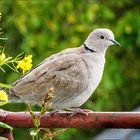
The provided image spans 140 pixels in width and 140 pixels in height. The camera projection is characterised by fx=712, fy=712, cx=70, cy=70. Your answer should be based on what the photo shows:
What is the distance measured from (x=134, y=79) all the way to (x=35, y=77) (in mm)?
5974

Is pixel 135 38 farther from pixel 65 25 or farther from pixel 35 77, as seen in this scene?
pixel 35 77

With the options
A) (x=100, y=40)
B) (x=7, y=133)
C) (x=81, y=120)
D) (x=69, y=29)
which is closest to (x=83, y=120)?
(x=81, y=120)

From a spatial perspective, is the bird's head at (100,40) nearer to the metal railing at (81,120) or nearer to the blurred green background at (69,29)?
the metal railing at (81,120)

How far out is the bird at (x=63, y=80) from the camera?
3.52m

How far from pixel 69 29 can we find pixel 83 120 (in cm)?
619

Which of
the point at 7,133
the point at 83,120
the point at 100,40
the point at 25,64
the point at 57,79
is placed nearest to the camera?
the point at 25,64

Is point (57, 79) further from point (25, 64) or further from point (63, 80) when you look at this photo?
point (25, 64)

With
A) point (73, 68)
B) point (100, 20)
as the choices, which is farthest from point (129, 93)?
point (73, 68)

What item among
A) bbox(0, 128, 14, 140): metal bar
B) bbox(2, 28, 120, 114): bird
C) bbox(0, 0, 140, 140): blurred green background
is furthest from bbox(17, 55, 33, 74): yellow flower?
bbox(0, 0, 140, 140): blurred green background

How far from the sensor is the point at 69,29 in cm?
875

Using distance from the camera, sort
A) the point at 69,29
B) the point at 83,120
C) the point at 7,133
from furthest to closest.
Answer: the point at 69,29 < the point at 83,120 < the point at 7,133

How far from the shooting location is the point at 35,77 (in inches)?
139

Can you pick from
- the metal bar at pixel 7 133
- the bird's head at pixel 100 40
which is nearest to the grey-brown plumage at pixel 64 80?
the bird's head at pixel 100 40

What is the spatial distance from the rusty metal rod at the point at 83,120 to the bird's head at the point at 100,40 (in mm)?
1391
